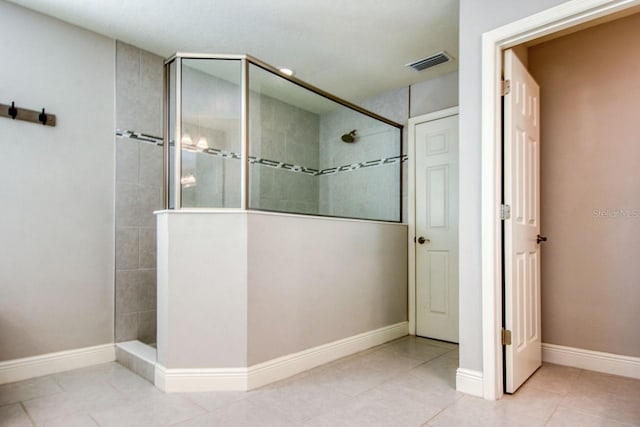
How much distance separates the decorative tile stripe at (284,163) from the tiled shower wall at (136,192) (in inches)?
1.6

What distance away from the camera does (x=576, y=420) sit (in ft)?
6.38

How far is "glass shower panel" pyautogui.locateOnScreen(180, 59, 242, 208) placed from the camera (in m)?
2.39

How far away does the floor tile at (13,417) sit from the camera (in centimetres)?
190

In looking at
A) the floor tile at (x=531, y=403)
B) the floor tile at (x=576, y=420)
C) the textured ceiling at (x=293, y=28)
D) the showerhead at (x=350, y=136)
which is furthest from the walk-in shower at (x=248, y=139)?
the floor tile at (x=576, y=420)

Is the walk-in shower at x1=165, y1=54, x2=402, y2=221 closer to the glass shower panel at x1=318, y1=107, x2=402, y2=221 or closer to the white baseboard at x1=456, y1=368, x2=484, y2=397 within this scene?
the glass shower panel at x1=318, y1=107, x2=402, y2=221

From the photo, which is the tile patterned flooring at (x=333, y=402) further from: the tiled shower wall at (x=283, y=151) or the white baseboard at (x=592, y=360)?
the tiled shower wall at (x=283, y=151)

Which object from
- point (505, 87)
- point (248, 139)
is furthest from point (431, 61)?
point (248, 139)

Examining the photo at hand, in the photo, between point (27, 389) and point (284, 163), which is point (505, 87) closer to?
point (284, 163)

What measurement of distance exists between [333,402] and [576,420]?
3.93 ft

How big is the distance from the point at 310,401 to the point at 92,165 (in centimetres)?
220

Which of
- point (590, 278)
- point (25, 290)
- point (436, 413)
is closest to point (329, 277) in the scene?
point (436, 413)

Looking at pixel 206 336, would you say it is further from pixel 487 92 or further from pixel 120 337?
pixel 487 92

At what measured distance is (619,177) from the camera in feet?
8.67

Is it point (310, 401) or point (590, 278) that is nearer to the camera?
point (310, 401)
